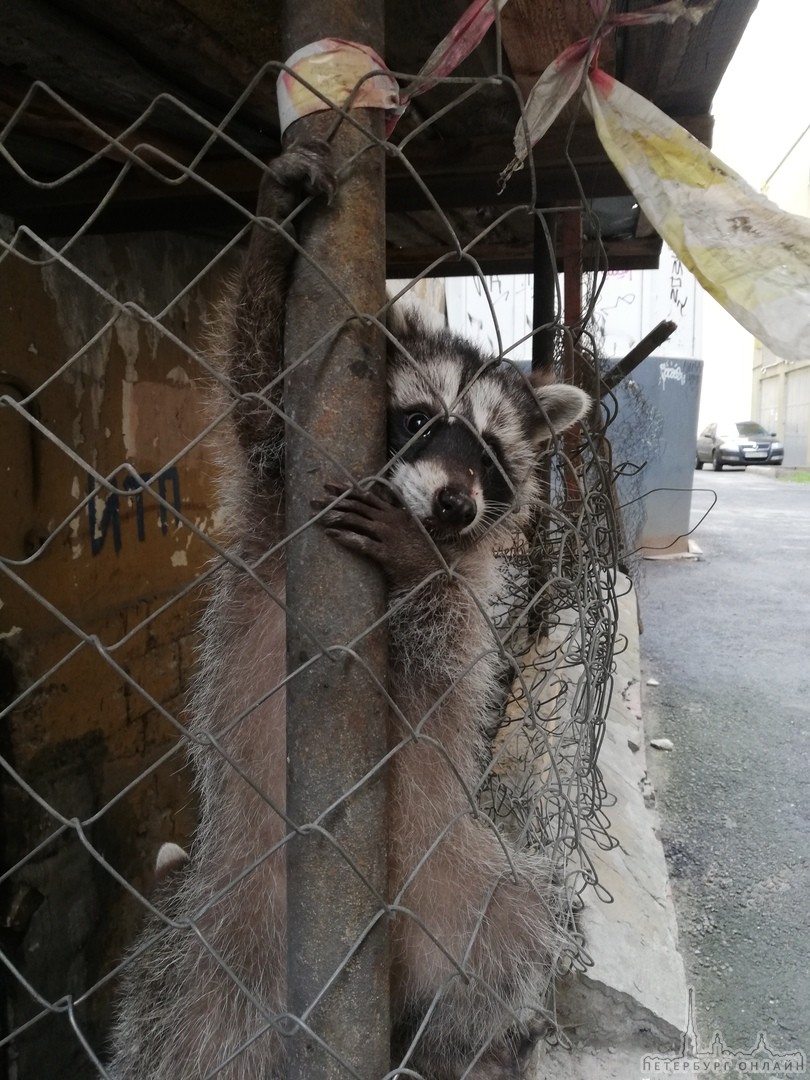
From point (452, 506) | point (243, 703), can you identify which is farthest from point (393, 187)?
point (243, 703)

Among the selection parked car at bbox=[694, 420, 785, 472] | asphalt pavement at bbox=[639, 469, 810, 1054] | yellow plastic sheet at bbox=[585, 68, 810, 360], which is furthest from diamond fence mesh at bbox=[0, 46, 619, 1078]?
parked car at bbox=[694, 420, 785, 472]

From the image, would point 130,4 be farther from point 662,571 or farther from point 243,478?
point 662,571

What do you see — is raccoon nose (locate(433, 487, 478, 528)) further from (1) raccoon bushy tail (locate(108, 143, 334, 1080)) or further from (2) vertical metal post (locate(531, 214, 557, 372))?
(2) vertical metal post (locate(531, 214, 557, 372))

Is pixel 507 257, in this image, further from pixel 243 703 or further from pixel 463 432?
pixel 243 703

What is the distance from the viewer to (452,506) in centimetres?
185

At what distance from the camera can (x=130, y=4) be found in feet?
5.92

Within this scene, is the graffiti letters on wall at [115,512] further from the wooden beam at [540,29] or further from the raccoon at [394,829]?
the wooden beam at [540,29]

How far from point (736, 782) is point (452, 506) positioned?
394 centimetres

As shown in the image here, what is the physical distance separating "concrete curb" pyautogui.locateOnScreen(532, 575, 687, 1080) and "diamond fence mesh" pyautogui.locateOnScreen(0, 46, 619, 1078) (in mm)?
145

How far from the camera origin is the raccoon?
6.08ft

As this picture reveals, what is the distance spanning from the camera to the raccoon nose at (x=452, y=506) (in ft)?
6.07

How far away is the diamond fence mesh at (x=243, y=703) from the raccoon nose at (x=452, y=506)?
0.29 feet

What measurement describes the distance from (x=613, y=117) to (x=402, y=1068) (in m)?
1.64

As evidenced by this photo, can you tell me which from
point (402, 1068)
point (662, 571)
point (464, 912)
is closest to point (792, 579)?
point (662, 571)
